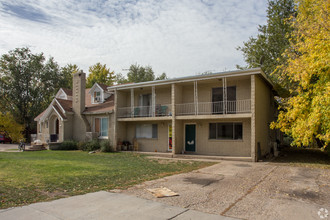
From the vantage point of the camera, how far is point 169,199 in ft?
21.6

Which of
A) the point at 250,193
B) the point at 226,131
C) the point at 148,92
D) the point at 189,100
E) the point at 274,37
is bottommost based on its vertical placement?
the point at 250,193

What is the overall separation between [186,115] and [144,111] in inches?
162

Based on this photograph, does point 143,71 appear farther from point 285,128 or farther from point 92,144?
point 285,128

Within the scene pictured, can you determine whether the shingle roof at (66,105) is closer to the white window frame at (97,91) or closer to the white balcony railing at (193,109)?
the white window frame at (97,91)

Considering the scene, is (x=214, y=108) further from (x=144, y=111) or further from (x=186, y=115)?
(x=144, y=111)

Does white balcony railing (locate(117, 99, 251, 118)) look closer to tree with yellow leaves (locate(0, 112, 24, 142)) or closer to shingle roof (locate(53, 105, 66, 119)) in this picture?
shingle roof (locate(53, 105, 66, 119))

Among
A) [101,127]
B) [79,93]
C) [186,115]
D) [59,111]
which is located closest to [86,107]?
[79,93]

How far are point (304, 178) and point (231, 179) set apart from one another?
2.84 m

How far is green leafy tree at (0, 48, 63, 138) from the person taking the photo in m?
34.1

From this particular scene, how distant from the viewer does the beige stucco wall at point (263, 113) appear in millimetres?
15719

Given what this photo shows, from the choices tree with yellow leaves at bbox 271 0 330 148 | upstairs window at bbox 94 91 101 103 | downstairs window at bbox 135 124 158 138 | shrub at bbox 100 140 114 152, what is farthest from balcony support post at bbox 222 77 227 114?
upstairs window at bbox 94 91 101 103

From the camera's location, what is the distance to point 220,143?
1697cm

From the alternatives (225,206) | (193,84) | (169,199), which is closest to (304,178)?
(225,206)

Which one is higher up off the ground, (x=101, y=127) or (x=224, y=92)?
(x=224, y=92)
